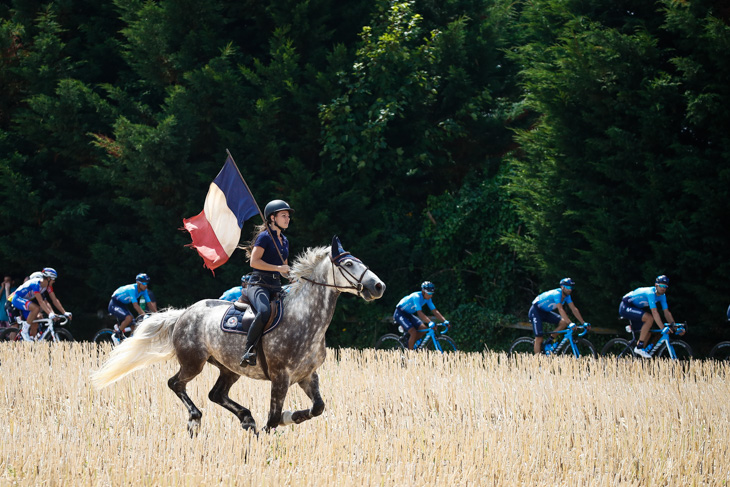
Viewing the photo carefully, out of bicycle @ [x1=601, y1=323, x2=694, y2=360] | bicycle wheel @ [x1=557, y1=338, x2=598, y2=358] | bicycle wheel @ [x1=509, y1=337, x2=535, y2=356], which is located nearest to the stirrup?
bicycle @ [x1=601, y1=323, x2=694, y2=360]

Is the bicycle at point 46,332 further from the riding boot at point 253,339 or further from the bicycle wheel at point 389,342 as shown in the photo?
the riding boot at point 253,339

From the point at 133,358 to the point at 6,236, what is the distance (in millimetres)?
14054

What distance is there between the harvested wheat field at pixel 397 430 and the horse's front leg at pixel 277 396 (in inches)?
10.0

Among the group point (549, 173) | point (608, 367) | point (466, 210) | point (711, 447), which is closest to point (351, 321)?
point (466, 210)

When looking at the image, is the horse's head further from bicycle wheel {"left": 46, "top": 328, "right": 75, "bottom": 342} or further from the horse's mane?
bicycle wheel {"left": 46, "top": 328, "right": 75, "bottom": 342}

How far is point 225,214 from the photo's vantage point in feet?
27.2

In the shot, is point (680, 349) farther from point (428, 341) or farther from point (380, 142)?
point (380, 142)

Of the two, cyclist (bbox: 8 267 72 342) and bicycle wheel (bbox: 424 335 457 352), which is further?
cyclist (bbox: 8 267 72 342)

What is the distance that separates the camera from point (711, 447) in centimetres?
704

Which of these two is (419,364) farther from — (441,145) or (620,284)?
(441,145)

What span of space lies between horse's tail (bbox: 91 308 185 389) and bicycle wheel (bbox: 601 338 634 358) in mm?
8285

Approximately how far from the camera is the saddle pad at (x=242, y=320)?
7.24 m

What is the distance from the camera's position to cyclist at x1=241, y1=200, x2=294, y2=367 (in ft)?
23.5

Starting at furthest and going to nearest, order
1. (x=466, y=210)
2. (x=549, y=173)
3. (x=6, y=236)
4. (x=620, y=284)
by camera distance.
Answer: (x=6, y=236) < (x=466, y=210) < (x=549, y=173) < (x=620, y=284)
